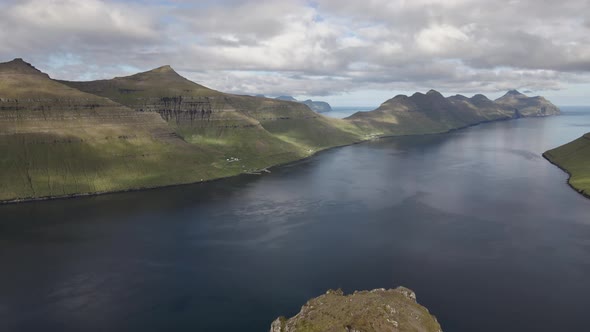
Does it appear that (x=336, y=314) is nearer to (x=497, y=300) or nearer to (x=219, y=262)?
(x=497, y=300)

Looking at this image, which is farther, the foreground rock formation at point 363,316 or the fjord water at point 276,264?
the fjord water at point 276,264

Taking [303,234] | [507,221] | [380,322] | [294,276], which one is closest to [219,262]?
[294,276]

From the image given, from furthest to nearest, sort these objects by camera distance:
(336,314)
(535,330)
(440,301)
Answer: (440,301) < (535,330) < (336,314)

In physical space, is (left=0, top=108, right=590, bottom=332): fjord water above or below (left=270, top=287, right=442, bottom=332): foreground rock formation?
below

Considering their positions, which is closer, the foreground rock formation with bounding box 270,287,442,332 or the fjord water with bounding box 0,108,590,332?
the foreground rock formation with bounding box 270,287,442,332

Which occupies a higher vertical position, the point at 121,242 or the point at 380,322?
the point at 380,322
